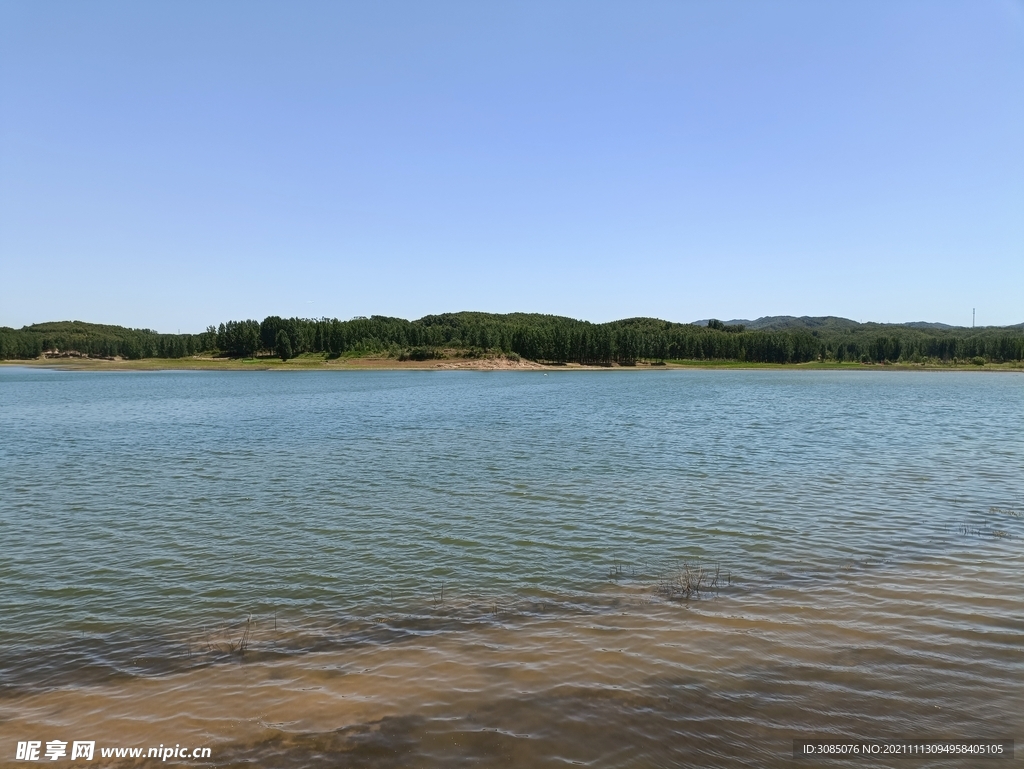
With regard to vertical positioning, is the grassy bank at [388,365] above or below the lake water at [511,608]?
above

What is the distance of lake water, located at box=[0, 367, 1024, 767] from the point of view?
21.7 ft

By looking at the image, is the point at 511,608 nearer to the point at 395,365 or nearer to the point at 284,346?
the point at 395,365

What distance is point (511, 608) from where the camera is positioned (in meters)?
10.0

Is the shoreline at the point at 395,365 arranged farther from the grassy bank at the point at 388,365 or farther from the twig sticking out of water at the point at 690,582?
the twig sticking out of water at the point at 690,582

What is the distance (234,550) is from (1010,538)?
1613 centimetres

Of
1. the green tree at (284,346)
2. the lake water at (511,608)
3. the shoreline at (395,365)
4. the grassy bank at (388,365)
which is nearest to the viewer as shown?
the lake water at (511,608)

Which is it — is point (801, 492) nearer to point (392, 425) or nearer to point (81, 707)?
point (81, 707)

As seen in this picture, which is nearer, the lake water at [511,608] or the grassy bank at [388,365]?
the lake water at [511,608]

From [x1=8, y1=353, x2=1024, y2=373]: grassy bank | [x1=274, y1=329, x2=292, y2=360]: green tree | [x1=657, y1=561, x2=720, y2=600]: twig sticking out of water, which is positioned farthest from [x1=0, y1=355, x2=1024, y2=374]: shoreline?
[x1=657, y1=561, x2=720, y2=600]: twig sticking out of water

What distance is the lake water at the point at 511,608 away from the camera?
661cm

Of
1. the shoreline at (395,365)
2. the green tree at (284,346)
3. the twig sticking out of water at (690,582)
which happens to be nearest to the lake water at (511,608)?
the twig sticking out of water at (690,582)

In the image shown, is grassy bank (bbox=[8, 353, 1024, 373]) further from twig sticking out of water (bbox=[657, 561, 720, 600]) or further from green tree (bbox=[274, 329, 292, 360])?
twig sticking out of water (bbox=[657, 561, 720, 600])

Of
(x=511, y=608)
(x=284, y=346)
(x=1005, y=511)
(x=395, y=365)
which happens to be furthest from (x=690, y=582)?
(x=284, y=346)

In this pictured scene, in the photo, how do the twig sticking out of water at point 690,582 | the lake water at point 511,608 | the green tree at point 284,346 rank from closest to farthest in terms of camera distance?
the lake water at point 511,608 < the twig sticking out of water at point 690,582 < the green tree at point 284,346
